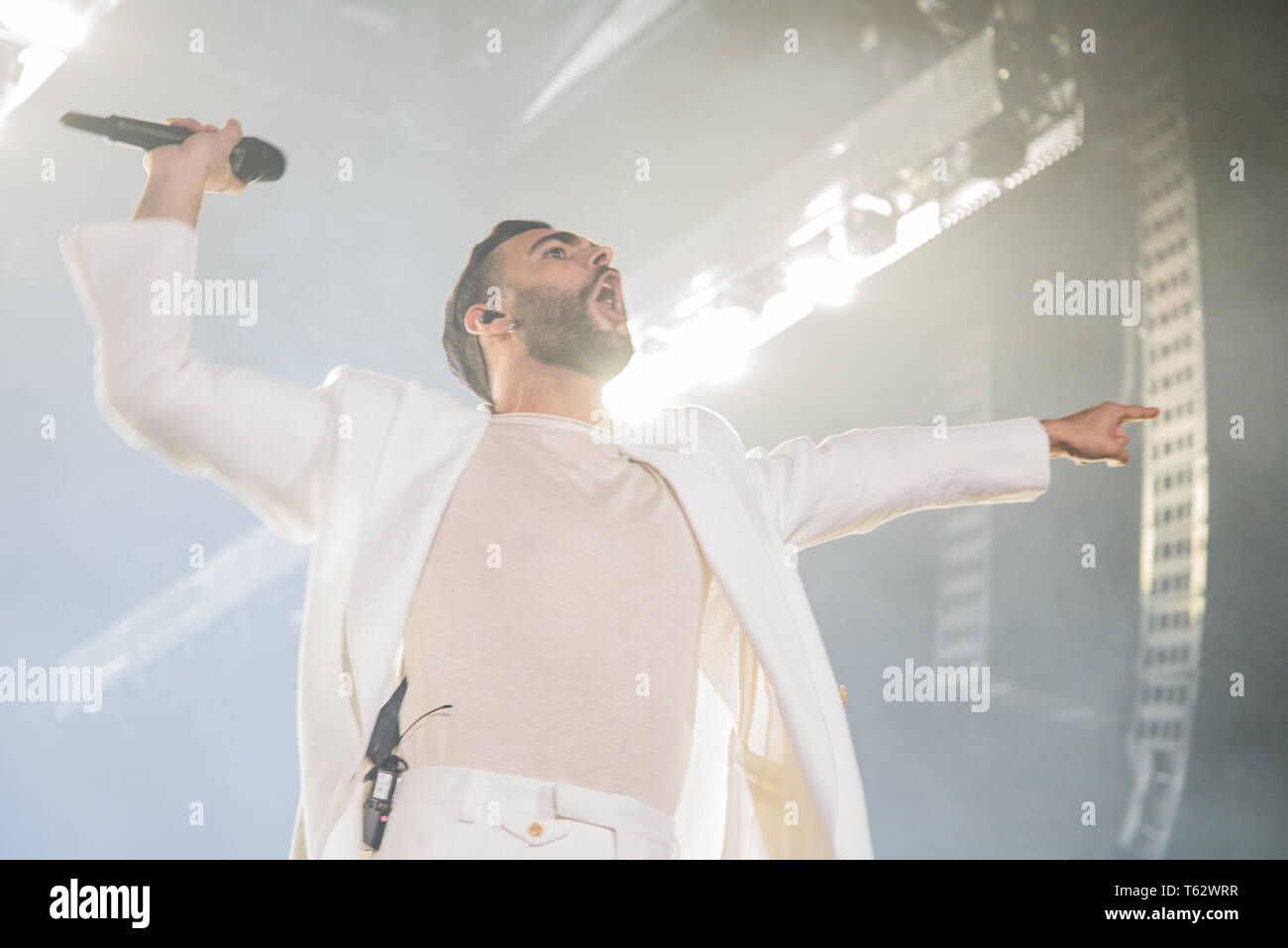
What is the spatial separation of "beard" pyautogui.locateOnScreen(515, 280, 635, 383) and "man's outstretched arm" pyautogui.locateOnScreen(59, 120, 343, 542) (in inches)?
14.5

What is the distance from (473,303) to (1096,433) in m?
0.84

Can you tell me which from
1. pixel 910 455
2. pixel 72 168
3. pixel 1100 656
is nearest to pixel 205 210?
pixel 72 168

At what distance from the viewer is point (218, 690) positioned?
10.1ft

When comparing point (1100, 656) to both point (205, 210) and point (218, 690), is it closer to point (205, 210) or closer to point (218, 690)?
point (218, 690)

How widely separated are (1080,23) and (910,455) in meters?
1.98

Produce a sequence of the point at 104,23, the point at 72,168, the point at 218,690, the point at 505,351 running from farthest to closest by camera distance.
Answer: the point at 218,690
the point at 72,168
the point at 104,23
the point at 505,351

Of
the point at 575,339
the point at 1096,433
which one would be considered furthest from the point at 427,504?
the point at 1096,433

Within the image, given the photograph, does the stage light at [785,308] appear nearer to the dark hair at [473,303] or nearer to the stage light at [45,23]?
the dark hair at [473,303]

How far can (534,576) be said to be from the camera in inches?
46.1

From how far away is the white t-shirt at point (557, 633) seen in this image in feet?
3.64
